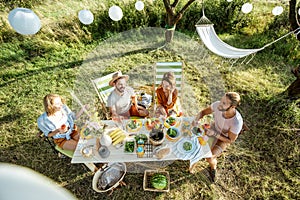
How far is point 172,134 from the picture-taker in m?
3.21

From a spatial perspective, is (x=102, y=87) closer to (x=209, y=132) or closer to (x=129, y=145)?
(x=129, y=145)

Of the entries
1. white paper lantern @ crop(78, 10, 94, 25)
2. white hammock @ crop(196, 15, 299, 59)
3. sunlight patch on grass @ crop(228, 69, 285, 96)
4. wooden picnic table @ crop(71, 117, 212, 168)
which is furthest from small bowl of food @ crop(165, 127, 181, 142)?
sunlight patch on grass @ crop(228, 69, 285, 96)

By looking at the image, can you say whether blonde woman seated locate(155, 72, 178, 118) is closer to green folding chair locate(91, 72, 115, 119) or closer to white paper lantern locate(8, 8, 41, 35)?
green folding chair locate(91, 72, 115, 119)

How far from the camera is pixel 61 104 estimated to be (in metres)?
3.21

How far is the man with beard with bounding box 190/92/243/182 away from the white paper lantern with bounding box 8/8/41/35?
9.38ft

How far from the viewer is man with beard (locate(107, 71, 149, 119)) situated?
360 cm

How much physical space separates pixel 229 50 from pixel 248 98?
125 centimetres

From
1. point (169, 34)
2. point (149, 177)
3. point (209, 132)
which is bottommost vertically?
point (149, 177)

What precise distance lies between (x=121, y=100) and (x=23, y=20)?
1858 millimetres

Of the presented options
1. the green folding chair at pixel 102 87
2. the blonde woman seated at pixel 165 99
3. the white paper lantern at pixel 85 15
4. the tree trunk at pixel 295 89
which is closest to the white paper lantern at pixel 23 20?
the white paper lantern at pixel 85 15

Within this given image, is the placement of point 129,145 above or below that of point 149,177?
above

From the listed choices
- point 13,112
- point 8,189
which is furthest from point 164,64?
point 8,189

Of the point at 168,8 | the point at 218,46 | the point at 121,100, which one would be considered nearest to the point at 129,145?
the point at 121,100

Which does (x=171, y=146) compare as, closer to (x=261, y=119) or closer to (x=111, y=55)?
Answer: (x=261, y=119)
